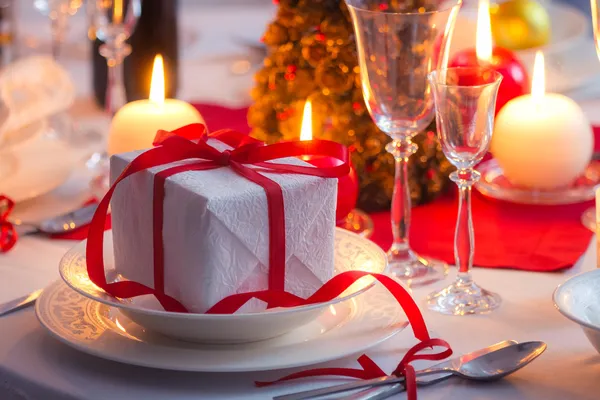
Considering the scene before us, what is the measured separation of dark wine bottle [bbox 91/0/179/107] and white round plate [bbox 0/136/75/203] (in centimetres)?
39

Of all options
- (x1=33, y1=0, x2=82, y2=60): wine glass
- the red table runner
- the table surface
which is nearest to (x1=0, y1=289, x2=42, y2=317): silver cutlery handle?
the table surface

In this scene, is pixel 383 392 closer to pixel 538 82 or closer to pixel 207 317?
pixel 207 317

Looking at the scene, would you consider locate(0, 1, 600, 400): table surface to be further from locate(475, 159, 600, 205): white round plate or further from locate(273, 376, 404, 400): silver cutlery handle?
locate(475, 159, 600, 205): white round plate

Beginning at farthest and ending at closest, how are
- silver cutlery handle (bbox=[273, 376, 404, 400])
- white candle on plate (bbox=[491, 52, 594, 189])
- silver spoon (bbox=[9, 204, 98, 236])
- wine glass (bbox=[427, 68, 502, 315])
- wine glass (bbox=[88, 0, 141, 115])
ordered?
wine glass (bbox=[88, 0, 141, 115]), white candle on plate (bbox=[491, 52, 594, 189]), silver spoon (bbox=[9, 204, 98, 236]), wine glass (bbox=[427, 68, 502, 315]), silver cutlery handle (bbox=[273, 376, 404, 400])

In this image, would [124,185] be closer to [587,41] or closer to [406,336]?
[406,336]

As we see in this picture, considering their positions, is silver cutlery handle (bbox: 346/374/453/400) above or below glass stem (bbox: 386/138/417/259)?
below

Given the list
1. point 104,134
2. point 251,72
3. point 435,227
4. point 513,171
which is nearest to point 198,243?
point 435,227

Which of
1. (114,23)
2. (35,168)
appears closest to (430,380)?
(35,168)

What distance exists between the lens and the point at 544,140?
4.27 feet

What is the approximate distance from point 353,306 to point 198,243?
7.1 inches

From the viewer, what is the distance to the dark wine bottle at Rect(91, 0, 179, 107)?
1.70 metres

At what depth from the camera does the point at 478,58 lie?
1.37m

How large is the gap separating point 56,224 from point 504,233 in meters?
0.55

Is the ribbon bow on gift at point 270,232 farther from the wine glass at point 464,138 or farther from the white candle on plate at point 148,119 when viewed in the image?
the white candle on plate at point 148,119
